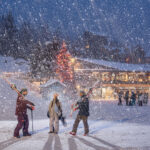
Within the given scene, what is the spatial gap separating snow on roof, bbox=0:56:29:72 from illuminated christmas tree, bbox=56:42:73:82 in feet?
93.2

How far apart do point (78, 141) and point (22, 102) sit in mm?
2394

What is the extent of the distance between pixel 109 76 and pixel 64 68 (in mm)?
10708

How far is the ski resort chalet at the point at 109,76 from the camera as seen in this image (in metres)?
44.6

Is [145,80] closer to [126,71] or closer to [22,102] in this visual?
[126,71]

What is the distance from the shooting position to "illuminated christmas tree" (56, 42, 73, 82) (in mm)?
37219

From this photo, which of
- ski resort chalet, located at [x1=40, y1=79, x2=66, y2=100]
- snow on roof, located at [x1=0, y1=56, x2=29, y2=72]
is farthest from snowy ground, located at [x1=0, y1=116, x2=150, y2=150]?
snow on roof, located at [x1=0, y1=56, x2=29, y2=72]

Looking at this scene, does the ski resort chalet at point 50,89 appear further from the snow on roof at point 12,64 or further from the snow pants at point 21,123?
the snow on roof at point 12,64

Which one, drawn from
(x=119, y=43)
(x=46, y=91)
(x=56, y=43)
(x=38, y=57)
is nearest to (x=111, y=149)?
(x=46, y=91)

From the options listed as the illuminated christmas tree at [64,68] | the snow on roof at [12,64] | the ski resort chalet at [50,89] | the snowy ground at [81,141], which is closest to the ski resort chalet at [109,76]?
the illuminated christmas tree at [64,68]

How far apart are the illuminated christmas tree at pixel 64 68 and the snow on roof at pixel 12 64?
93.2 ft

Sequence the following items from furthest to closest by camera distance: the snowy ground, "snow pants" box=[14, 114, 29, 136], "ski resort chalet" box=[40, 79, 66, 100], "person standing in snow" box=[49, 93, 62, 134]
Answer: "ski resort chalet" box=[40, 79, 66, 100] → "person standing in snow" box=[49, 93, 62, 134] → "snow pants" box=[14, 114, 29, 136] → the snowy ground

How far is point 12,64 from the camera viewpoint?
240ft

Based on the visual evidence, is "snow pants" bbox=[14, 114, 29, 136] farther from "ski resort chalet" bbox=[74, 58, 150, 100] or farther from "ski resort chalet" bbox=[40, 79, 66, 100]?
"ski resort chalet" bbox=[74, 58, 150, 100]

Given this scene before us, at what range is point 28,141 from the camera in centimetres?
766
